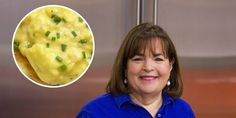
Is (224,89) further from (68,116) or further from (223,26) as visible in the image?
(68,116)

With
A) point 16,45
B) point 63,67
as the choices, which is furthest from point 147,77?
point 16,45

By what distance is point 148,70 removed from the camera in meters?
1.16

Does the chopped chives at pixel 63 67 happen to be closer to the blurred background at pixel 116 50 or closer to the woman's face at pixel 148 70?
the blurred background at pixel 116 50

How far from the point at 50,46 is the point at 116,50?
0.27 metres

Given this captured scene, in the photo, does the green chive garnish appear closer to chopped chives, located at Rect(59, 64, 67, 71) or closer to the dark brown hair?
chopped chives, located at Rect(59, 64, 67, 71)

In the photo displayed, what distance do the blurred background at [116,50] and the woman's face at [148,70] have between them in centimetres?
40

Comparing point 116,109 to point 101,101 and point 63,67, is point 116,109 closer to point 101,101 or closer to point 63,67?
point 101,101

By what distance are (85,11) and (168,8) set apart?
0.34 metres

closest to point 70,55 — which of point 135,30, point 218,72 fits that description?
point 135,30

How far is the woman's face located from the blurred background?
40 cm

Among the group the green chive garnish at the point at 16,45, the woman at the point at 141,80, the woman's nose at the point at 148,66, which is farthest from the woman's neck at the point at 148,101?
the green chive garnish at the point at 16,45

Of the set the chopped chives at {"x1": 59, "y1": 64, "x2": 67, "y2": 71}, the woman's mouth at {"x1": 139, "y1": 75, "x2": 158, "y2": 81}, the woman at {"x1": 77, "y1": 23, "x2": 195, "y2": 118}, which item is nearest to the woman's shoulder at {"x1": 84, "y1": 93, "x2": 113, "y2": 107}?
the woman at {"x1": 77, "y1": 23, "x2": 195, "y2": 118}

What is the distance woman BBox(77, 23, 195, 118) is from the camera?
118 centimetres

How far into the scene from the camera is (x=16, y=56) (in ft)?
4.92
